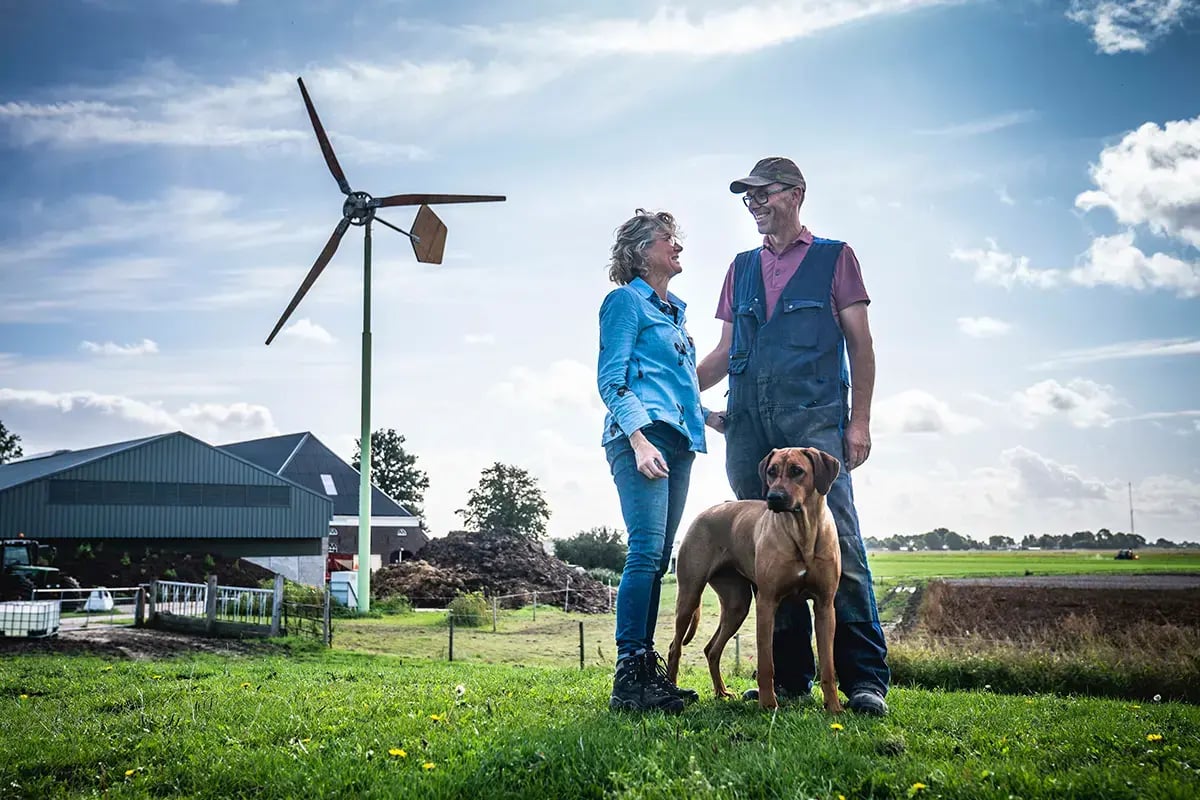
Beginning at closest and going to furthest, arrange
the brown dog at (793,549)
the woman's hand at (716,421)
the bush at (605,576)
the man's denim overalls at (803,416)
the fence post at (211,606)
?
the brown dog at (793,549), the man's denim overalls at (803,416), the woman's hand at (716,421), the fence post at (211,606), the bush at (605,576)

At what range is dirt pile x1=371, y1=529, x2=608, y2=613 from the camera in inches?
1240

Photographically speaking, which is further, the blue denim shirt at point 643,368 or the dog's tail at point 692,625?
the dog's tail at point 692,625

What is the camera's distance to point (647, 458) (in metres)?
4.23

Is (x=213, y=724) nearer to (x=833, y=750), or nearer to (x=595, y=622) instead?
(x=833, y=750)

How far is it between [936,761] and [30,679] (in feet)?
27.1

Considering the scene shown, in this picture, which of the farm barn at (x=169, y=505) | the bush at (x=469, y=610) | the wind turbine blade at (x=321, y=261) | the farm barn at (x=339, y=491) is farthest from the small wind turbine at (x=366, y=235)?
the farm barn at (x=339, y=491)

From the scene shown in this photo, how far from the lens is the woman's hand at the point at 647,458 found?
13.9 feet

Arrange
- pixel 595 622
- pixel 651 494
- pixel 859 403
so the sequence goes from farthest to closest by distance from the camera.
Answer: pixel 595 622, pixel 859 403, pixel 651 494

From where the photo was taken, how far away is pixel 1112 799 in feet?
8.98

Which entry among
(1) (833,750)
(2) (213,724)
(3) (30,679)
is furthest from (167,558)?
Answer: (1) (833,750)

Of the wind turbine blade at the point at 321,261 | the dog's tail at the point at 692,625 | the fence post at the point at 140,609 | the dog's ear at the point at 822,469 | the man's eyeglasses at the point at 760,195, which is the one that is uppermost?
the wind turbine blade at the point at 321,261

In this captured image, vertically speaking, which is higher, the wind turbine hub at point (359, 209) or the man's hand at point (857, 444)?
the wind turbine hub at point (359, 209)

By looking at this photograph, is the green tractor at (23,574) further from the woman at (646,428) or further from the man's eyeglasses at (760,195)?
the man's eyeglasses at (760,195)

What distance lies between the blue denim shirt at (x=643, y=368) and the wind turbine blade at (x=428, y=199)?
2714 cm
